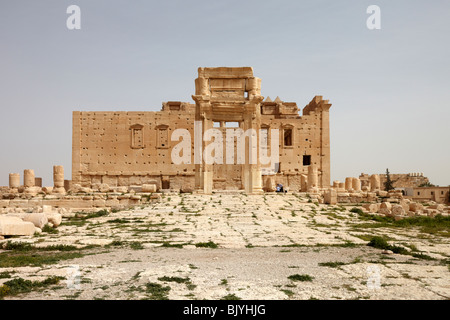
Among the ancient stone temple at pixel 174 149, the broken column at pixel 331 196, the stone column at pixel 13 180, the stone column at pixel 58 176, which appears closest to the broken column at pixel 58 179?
the stone column at pixel 58 176

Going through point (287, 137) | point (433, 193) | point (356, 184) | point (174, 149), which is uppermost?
point (287, 137)

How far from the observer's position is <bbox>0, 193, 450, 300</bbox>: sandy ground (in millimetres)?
5906

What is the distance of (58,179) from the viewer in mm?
28625

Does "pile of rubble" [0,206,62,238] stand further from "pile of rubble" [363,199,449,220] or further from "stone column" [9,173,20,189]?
"stone column" [9,173,20,189]

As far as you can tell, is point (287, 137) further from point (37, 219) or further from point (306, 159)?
point (37, 219)

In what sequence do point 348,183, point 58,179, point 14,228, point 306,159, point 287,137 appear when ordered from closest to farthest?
point 14,228, point 58,179, point 348,183, point 306,159, point 287,137

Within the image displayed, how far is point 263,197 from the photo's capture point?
2253 centimetres

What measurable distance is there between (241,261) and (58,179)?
2378 cm

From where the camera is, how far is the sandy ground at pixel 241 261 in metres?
5.91

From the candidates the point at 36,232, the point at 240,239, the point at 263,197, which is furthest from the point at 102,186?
the point at 240,239

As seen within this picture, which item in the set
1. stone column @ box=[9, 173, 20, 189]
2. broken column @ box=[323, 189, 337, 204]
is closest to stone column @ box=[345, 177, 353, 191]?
broken column @ box=[323, 189, 337, 204]

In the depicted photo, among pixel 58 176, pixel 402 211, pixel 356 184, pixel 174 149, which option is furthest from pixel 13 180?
pixel 356 184

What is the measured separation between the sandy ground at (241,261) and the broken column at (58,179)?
1291 cm
